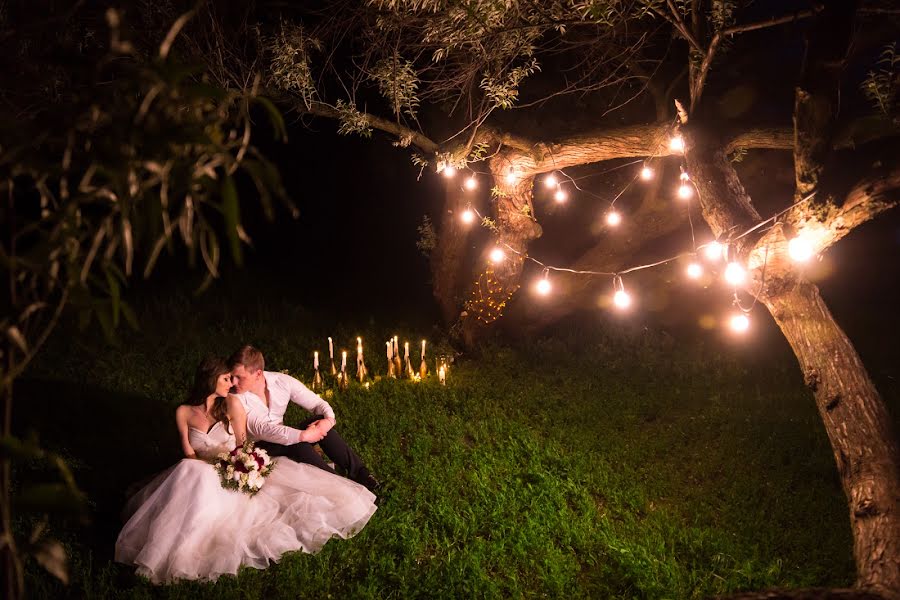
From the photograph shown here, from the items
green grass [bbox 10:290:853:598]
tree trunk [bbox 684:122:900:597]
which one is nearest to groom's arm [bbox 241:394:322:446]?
green grass [bbox 10:290:853:598]

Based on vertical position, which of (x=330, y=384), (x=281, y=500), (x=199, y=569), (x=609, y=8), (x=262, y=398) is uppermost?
(x=609, y=8)

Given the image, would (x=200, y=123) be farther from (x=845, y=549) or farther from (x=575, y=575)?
(x=845, y=549)

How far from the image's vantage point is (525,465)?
7.09m

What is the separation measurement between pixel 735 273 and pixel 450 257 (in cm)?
539

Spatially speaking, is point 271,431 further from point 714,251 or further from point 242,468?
point 714,251

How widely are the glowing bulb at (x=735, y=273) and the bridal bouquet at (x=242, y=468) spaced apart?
15.3ft

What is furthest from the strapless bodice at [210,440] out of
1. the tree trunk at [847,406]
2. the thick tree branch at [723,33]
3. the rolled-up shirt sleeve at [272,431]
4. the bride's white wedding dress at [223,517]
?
the thick tree branch at [723,33]

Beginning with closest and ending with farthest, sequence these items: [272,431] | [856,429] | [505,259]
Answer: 1. [856,429]
2. [272,431]
3. [505,259]

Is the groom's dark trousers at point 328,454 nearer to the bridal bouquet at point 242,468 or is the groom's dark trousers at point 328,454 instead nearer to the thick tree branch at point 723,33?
the bridal bouquet at point 242,468

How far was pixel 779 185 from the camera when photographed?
36.9 feet

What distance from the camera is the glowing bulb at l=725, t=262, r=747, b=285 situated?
20.9ft

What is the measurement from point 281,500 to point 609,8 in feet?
18.9

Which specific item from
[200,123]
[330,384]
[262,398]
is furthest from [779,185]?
[200,123]

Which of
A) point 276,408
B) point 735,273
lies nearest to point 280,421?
point 276,408
